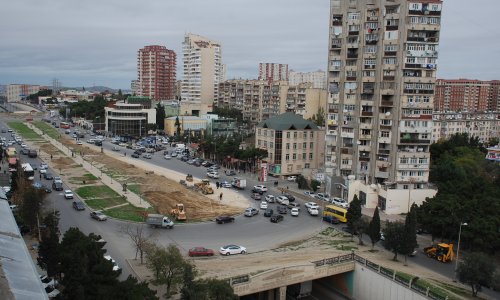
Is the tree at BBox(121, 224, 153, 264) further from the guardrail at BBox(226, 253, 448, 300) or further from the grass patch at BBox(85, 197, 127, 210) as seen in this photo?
the grass patch at BBox(85, 197, 127, 210)

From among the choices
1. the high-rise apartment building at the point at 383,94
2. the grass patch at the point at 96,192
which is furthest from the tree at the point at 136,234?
the high-rise apartment building at the point at 383,94

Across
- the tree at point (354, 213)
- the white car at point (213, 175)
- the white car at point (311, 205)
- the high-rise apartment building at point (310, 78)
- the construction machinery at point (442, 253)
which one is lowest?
the construction machinery at point (442, 253)

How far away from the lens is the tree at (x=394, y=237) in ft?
99.9

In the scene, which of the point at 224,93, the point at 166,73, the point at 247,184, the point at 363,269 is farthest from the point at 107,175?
the point at 166,73

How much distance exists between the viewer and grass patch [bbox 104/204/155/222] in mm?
38375

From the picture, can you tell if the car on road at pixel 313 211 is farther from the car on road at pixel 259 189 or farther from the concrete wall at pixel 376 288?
the concrete wall at pixel 376 288

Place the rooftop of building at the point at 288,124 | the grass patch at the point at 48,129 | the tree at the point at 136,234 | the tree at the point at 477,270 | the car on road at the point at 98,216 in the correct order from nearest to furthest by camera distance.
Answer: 1. the tree at the point at 477,270
2. the tree at the point at 136,234
3. the car on road at the point at 98,216
4. the rooftop of building at the point at 288,124
5. the grass patch at the point at 48,129

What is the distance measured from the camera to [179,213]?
3859 centimetres

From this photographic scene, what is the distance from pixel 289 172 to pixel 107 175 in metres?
21.9

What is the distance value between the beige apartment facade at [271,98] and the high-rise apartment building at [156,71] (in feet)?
133

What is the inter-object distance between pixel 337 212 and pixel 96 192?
23.5 meters

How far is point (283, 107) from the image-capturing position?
10600 centimetres

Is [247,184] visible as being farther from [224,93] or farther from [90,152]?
[224,93]

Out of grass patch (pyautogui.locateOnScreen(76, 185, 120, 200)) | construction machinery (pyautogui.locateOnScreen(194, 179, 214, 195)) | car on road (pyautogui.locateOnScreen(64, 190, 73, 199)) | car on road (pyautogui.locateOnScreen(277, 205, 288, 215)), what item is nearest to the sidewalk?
grass patch (pyautogui.locateOnScreen(76, 185, 120, 200))
